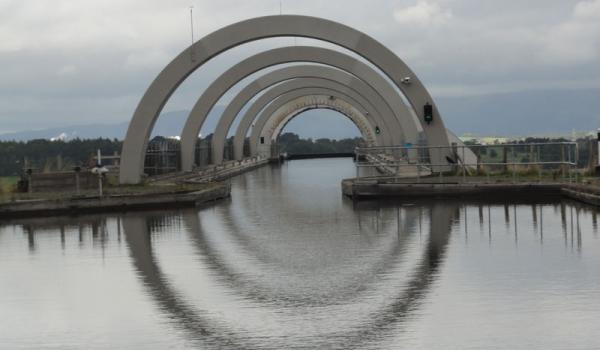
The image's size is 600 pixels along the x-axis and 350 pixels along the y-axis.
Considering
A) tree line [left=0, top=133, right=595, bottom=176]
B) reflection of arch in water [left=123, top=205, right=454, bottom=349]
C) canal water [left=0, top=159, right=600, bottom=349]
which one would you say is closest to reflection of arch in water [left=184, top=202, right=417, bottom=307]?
canal water [left=0, top=159, right=600, bottom=349]

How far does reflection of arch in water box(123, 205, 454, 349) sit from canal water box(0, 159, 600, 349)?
0.02m

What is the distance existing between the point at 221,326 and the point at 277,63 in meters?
34.0

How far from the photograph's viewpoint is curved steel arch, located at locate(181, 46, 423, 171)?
40656 mm

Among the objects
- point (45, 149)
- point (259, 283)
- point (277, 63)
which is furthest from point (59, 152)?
point (259, 283)

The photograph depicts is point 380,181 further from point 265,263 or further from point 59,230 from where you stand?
point 265,263

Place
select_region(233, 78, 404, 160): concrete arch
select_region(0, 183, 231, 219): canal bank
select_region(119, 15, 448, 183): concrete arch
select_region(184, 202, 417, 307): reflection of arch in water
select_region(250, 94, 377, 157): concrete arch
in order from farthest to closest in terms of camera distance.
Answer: select_region(250, 94, 377, 157): concrete arch → select_region(233, 78, 404, 160): concrete arch → select_region(119, 15, 448, 183): concrete arch → select_region(0, 183, 231, 219): canal bank → select_region(184, 202, 417, 307): reflection of arch in water

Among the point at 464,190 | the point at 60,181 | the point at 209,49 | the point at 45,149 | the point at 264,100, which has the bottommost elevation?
the point at 464,190

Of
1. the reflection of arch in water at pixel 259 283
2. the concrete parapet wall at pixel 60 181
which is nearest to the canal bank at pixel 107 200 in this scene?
the concrete parapet wall at pixel 60 181

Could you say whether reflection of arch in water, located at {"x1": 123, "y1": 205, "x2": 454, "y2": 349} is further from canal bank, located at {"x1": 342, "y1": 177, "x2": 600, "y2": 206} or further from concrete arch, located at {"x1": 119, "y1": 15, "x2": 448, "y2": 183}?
concrete arch, located at {"x1": 119, "y1": 15, "x2": 448, "y2": 183}

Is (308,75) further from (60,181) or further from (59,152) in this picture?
(60,181)

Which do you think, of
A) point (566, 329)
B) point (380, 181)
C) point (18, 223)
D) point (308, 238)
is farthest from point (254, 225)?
point (566, 329)

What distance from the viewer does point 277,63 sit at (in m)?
41.8

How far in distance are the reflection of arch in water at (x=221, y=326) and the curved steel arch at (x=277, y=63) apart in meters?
25.0

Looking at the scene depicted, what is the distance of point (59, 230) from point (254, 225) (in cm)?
370
